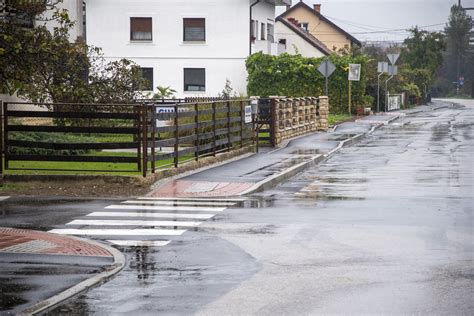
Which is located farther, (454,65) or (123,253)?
(454,65)

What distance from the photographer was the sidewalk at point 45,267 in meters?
8.95

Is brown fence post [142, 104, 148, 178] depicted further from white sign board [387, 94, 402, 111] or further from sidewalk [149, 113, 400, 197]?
white sign board [387, 94, 402, 111]

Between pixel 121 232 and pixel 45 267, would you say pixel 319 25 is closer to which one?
pixel 121 232

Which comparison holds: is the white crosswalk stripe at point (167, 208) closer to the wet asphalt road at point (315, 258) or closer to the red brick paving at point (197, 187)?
the wet asphalt road at point (315, 258)

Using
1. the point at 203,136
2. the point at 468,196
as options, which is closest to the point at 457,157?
the point at 203,136

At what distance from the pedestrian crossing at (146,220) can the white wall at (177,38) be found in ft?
133

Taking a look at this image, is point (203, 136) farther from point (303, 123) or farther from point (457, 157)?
point (303, 123)

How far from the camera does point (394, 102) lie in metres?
73.4

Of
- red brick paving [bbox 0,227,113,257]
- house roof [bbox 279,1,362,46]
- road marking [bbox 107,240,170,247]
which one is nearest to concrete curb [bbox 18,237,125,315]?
red brick paving [bbox 0,227,113,257]

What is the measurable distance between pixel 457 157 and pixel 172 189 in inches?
439

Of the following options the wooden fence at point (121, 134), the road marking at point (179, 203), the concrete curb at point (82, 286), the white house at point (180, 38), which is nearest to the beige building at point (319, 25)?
the white house at point (180, 38)

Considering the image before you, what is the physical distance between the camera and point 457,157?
1060 inches

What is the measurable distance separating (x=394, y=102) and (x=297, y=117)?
38305 mm

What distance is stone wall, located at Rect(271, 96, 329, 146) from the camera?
31514 mm
